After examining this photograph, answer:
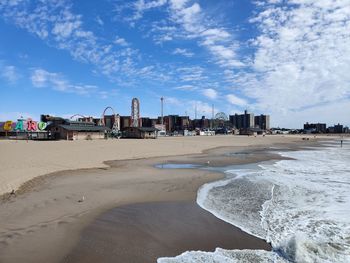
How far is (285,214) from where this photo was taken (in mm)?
9617

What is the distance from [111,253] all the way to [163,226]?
85.0 inches

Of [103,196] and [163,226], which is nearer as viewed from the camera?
[163,226]

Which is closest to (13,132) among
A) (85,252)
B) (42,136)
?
(42,136)

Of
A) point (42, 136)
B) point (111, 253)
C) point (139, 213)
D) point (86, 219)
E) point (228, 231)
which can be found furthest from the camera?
point (42, 136)

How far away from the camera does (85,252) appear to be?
20.7ft

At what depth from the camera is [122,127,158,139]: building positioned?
7384cm

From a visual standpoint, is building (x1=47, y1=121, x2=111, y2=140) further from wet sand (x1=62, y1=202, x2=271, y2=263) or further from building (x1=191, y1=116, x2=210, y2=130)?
building (x1=191, y1=116, x2=210, y2=130)

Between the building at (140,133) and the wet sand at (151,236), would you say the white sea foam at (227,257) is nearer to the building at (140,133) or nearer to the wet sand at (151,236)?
the wet sand at (151,236)

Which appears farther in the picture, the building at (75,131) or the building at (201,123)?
the building at (201,123)

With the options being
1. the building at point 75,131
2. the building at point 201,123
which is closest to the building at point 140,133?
the building at point 75,131

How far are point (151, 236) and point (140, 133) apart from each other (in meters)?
67.1

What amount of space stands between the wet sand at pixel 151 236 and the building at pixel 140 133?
64.2 metres

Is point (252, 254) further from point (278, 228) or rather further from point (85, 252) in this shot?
point (85, 252)

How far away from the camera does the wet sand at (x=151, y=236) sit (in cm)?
631
